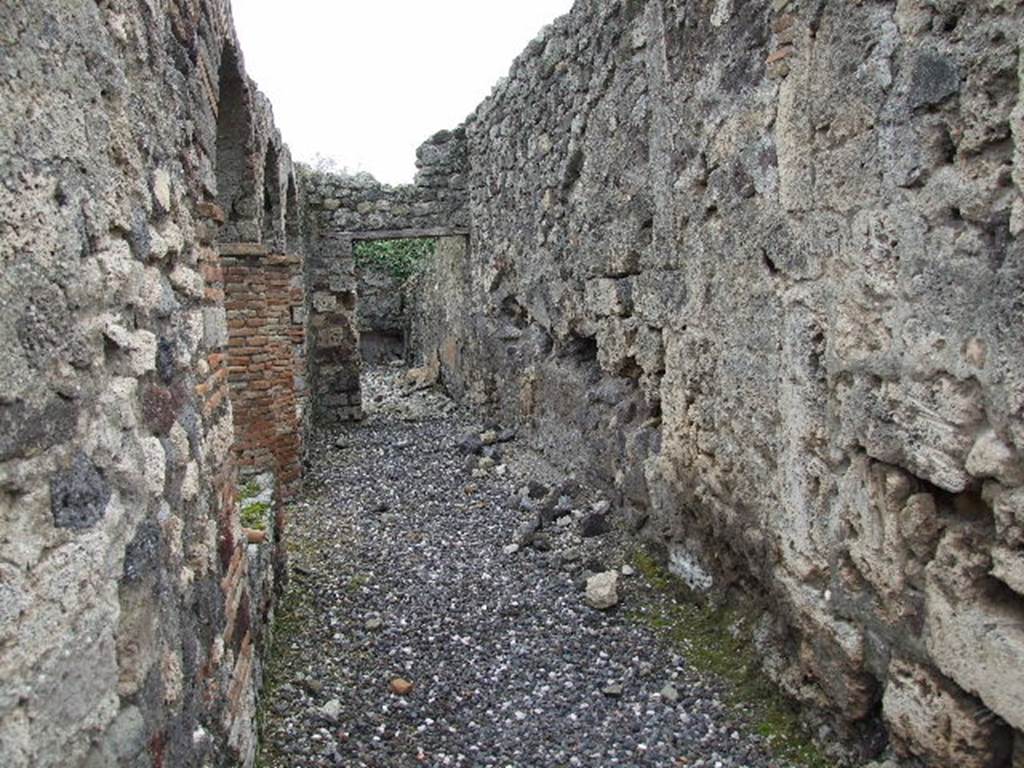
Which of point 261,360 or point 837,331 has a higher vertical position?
point 837,331

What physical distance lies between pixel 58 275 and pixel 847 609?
2443 mm

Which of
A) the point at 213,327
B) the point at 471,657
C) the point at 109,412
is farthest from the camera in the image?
the point at 471,657

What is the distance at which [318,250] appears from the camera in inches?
383

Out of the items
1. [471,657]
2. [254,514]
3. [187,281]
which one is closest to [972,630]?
[471,657]

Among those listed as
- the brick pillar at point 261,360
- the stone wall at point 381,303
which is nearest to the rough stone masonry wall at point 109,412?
the brick pillar at point 261,360

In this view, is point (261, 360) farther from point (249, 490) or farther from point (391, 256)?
point (391, 256)

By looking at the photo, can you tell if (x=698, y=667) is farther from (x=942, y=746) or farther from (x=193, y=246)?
(x=193, y=246)

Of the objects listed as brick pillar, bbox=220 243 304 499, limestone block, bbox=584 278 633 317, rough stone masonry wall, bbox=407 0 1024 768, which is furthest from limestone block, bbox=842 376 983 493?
brick pillar, bbox=220 243 304 499

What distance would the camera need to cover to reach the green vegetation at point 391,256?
16469 mm

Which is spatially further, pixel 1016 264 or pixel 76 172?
pixel 1016 264

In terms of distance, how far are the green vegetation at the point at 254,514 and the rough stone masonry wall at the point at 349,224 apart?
17.6 feet

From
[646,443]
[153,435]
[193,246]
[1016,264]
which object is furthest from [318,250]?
[1016,264]

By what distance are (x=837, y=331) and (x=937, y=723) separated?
1.14 meters

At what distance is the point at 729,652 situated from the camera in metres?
3.49
